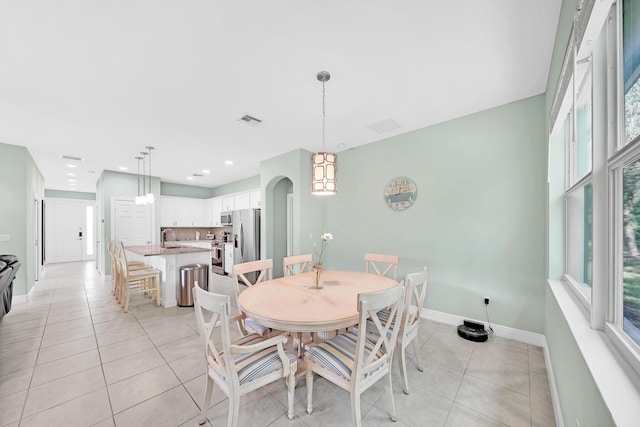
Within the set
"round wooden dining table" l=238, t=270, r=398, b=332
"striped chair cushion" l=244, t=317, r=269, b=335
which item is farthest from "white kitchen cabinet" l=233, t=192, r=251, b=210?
"striped chair cushion" l=244, t=317, r=269, b=335

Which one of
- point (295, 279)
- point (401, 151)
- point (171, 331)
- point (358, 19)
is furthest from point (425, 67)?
point (171, 331)

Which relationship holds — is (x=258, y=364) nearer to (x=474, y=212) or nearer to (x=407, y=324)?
(x=407, y=324)

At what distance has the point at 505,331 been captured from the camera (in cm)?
278

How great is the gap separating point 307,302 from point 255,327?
1.96 feet

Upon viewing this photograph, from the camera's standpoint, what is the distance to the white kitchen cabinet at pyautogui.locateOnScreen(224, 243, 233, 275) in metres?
6.32

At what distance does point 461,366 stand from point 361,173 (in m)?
2.93

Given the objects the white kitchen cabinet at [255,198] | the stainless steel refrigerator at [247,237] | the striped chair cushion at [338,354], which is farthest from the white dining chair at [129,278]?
the striped chair cushion at [338,354]

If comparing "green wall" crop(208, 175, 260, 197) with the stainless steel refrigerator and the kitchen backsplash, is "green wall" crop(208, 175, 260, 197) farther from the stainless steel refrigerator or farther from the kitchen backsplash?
the kitchen backsplash

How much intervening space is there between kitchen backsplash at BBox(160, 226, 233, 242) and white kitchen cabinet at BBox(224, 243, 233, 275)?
94cm

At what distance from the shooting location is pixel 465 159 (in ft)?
10.2

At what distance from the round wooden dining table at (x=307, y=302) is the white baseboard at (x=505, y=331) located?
1333 millimetres

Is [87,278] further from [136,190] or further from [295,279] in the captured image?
[295,279]

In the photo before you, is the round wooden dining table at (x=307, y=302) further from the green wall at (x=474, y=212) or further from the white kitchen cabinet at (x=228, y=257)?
the white kitchen cabinet at (x=228, y=257)

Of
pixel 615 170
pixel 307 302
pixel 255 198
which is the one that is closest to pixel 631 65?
pixel 615 170
